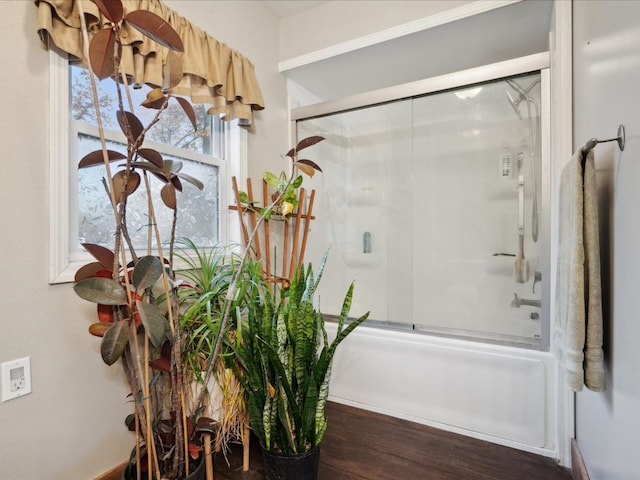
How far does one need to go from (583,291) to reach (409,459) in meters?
1.13

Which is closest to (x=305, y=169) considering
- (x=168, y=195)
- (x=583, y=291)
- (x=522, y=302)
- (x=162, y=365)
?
(x=168, y=195)

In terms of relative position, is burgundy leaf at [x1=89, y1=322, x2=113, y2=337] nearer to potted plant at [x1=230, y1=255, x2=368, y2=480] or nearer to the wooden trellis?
potted plant at [x1=230, y1=255, x2=368, y2=480]

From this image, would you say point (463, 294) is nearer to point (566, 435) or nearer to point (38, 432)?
point (566, 435)

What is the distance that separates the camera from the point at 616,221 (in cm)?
99

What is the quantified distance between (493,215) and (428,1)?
57.9 inches

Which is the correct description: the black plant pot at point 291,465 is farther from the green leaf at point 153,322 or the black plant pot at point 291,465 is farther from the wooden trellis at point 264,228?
the wooden trellis at point 264,228

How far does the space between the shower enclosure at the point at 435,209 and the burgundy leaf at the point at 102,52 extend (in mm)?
1571

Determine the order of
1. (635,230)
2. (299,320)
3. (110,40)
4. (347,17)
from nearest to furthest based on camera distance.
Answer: (635,230) → (110,40) → (299,320) → (347,17)

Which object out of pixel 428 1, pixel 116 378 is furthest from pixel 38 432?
pixel 428 1

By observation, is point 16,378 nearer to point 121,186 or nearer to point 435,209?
point 121,186

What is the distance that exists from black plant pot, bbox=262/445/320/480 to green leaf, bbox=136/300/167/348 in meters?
0.69

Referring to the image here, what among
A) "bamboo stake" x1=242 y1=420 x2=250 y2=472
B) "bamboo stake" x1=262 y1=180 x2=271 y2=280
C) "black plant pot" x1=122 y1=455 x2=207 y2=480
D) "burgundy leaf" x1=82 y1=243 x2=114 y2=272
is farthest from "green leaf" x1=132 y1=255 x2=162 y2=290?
"bamboo stake" x1=262 y1=180 x2=271 y2=280

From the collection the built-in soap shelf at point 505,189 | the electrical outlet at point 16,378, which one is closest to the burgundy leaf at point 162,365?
the electrical outlet at point 16,378

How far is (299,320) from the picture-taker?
1.29m
